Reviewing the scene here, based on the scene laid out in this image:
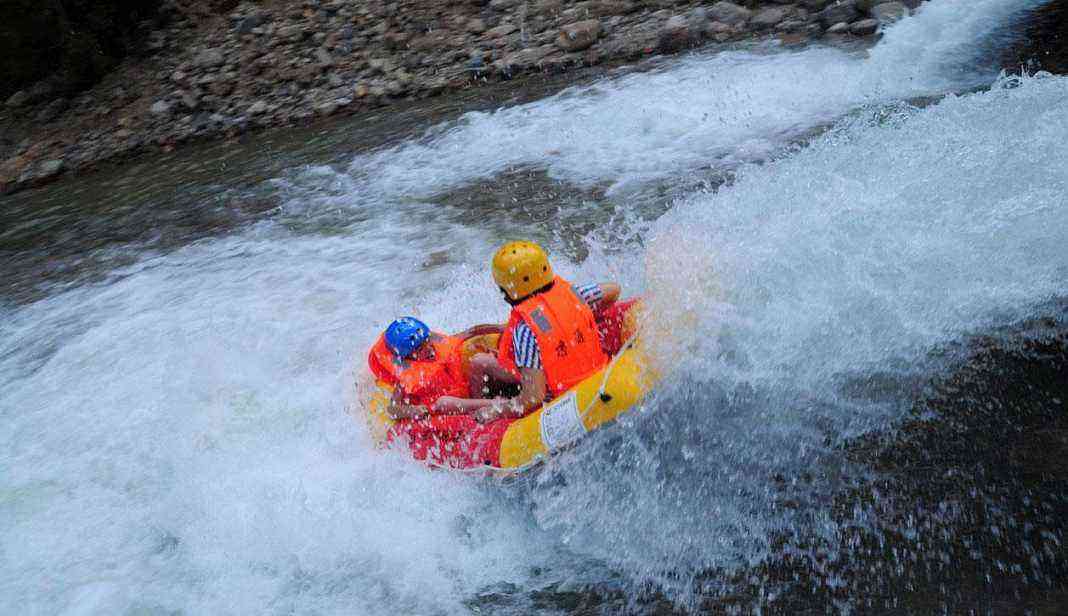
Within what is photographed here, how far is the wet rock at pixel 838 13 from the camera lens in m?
8.98

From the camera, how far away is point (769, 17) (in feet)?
30.6

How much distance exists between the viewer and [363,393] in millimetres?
4836

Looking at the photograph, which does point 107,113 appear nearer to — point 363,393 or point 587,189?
point 587,189

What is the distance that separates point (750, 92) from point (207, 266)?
17.7 feet

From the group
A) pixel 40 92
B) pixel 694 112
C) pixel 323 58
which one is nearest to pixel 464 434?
pixel 694 112

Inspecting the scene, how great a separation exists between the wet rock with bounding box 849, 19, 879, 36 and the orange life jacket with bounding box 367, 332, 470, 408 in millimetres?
6430

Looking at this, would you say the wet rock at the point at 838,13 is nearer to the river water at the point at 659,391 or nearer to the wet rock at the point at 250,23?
the river water at the point at 659,391

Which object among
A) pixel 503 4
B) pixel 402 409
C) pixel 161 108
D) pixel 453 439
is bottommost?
pixel 453 439

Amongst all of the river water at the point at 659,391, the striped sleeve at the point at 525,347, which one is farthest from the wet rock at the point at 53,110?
the striped sleeve at the point at 525,347

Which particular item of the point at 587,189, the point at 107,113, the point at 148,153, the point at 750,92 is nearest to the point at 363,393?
the point at 587,189

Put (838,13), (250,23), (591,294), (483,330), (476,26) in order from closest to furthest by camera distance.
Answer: (591,294)
(483,330)
(838,13)
(476,26)
(250,23)

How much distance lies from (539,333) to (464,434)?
728mm

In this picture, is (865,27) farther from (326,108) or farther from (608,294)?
(326,108)

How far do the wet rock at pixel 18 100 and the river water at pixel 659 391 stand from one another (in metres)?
4.82
